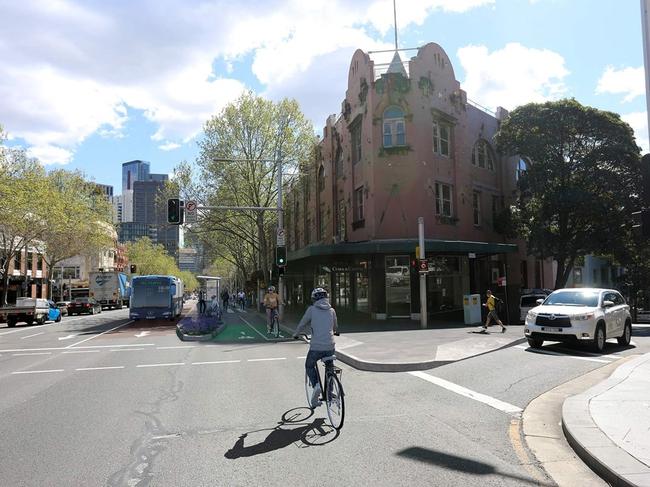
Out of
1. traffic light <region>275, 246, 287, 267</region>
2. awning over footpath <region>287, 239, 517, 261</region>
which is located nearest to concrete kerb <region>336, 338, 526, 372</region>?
traffic light <region>275, 246, 287, 267</region>

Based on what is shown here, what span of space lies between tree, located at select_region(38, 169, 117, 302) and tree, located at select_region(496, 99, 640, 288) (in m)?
30.5

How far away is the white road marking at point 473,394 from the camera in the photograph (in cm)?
766

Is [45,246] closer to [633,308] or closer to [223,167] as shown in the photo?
[223,167]

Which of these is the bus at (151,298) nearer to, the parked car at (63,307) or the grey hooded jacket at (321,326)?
the parked car at (63,307)

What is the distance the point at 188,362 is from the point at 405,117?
58.8 ft

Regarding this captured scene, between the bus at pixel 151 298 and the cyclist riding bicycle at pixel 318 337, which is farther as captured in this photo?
the bus at pixel 151 298

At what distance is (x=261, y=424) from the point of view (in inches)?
272

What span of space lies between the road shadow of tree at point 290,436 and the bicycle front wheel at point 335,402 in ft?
0.39

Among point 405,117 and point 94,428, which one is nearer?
point 94,428

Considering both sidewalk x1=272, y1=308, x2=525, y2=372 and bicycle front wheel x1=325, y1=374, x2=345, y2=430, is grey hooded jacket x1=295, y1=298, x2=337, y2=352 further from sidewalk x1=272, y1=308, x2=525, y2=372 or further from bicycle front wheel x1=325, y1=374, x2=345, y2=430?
sidewalk x1=272, y1=308, x2=525, y2=372

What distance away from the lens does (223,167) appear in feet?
118

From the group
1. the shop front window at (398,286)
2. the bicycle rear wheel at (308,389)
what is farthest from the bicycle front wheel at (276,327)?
the bicycle rear wheel at (308,389)

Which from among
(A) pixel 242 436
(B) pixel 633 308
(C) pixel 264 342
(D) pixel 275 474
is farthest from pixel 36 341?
(B) pixel 633 308

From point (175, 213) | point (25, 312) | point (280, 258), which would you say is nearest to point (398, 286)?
point (280, 258)
